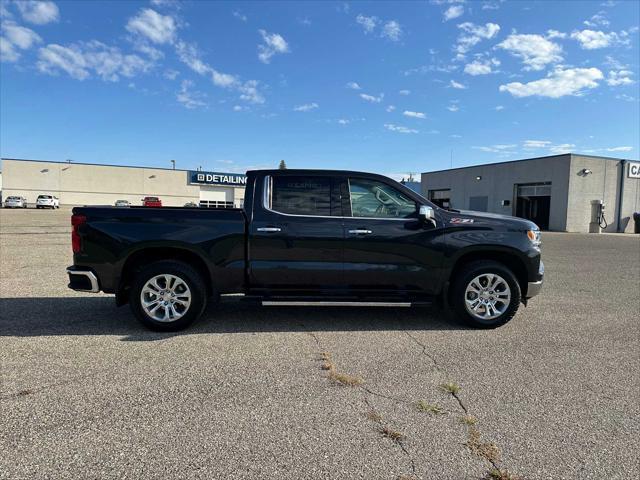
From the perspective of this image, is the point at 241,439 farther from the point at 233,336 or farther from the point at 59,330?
the point at 59,330

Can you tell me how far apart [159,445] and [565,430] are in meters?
2.77

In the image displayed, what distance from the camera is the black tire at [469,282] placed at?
209 inches

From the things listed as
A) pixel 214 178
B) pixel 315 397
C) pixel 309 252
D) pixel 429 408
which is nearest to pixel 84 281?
pixel 309 252

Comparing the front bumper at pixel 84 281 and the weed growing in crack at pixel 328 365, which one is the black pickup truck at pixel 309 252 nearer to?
the front bumper at pixel 84 281

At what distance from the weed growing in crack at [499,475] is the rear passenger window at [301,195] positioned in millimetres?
3358

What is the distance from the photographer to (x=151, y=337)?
15.8 feet

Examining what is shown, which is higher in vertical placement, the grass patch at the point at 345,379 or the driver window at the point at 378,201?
the driver window at the point at 378,201

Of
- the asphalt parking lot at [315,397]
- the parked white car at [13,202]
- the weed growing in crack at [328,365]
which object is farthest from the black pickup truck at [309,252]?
the parked white car at [13,202]

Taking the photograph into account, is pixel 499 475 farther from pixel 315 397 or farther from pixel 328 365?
pixel 328 365

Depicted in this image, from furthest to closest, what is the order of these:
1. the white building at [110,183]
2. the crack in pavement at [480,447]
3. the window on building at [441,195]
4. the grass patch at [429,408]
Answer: the white building at [110,183]
the window on building at [441,195]
the grass patch at [429,408]
the crack in pavement at [480,447]

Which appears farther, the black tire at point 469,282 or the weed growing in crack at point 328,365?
the black tire at point 469,282

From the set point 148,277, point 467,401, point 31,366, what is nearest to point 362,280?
point 467,401

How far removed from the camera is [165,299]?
4988mm

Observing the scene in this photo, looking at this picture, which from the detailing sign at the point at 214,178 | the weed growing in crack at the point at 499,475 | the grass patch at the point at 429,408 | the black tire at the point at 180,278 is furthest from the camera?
the detailing sign at the point at 214,178
